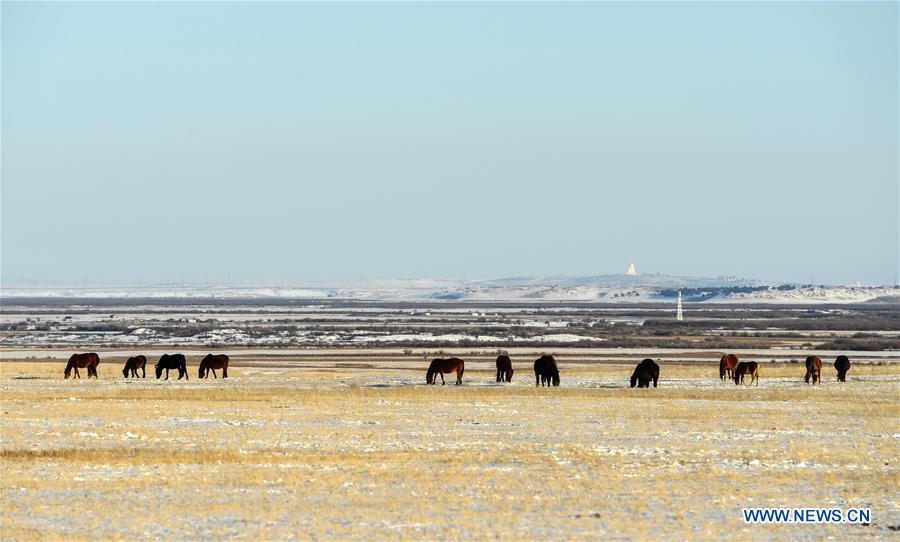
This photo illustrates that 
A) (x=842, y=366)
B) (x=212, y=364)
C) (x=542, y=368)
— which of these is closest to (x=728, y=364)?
(x=842, y=366)

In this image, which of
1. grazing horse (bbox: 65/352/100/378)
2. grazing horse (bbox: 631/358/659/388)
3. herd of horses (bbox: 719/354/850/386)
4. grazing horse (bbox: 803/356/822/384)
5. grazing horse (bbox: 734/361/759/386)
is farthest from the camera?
grazing horse (bbox: 65/352/100/378)

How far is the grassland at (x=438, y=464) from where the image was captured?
14547mm

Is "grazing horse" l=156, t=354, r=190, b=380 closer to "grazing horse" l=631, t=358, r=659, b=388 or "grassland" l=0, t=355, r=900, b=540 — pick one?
"grassland" l=0, t=355, r=900, b=540

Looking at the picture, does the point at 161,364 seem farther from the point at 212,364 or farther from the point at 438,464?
the point at 438,464

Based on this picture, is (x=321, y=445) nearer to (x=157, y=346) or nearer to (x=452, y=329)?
(x=157, y=346)

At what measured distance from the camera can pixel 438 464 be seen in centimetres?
1938

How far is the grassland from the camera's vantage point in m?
14.5

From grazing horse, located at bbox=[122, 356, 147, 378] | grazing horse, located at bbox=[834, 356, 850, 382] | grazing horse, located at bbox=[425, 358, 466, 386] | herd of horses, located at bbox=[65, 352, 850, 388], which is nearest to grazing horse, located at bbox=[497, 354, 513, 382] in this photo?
herd of horses, located at bbox=[65, 352, 850, 388]

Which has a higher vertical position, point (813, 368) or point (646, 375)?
point (813, 368)

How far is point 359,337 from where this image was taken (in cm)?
8675

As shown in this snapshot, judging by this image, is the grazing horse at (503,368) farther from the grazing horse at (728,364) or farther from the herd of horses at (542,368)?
the grazing horse at (728,364)

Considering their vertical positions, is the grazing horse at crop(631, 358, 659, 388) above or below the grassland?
above

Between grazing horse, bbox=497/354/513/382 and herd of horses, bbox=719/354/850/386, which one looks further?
grazing horse, bbox=497/354/513/382

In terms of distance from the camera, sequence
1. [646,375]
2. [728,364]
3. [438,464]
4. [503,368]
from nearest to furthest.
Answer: [438,464], [646,375], [503,368], [728,364]
